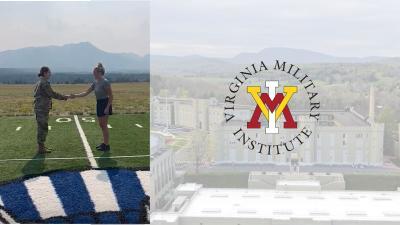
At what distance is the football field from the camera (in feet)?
15.4

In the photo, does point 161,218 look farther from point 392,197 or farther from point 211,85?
point 392,197

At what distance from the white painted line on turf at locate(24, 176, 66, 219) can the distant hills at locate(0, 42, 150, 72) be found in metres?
1.16

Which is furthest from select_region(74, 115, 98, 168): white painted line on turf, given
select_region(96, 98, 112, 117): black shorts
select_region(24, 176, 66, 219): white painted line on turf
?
select_region(24, 176, 66, 219): white painted line on turf

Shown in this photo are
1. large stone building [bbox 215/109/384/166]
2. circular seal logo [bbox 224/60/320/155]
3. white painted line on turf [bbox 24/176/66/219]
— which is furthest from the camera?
large stone building [bbox 215/109/384/166]

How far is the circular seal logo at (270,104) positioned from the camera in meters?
4.86

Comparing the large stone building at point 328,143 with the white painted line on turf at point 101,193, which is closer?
the white painted line on turf at point 101,193

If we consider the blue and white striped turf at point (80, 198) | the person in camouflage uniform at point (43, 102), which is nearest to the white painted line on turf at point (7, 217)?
the blue and white striped turf at point (80, 198)

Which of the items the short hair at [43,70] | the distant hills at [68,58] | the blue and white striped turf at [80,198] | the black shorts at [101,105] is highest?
the distant hills at [68,58]

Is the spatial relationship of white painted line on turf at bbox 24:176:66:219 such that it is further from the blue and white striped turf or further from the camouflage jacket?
the camouflage jacket

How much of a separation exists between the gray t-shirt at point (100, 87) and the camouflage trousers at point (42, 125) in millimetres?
564

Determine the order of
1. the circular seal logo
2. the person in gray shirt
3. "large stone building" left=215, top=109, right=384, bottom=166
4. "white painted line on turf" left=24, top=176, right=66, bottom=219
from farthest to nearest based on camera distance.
A: "large stone building" left=215, top=109, right=384, bottom=166
the circular seal logo
the person in gray shirt
"white painted line on turf" left=24, top=176, right=66, bottom=219

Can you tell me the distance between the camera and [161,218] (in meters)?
4.88

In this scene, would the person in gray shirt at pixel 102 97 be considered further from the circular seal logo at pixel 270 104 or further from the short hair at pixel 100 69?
the circular seal logo at pixel 270 104

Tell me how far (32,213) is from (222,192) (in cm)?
208
